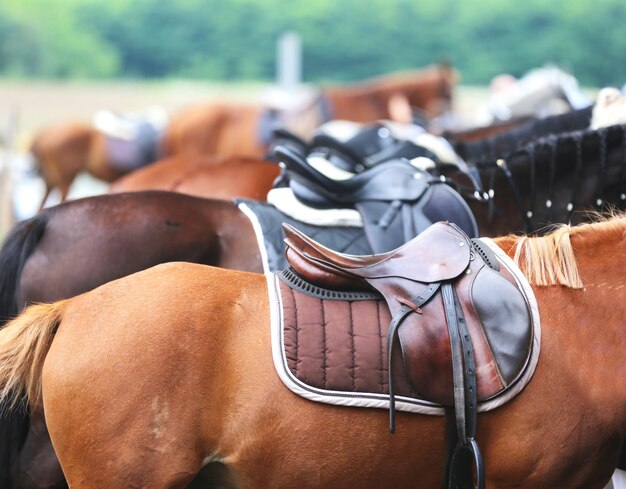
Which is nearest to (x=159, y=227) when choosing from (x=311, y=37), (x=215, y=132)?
(x=215, y=132)

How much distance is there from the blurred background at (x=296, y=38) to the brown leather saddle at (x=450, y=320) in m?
18.4

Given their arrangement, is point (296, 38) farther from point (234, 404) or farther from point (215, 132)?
point (234, 404)

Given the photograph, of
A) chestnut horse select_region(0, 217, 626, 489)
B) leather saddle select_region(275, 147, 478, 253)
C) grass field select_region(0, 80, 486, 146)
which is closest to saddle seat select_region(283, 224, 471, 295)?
chestnut horse select_region(0, 217, 626, 489)

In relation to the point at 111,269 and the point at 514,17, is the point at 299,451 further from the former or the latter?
the point at 514,17

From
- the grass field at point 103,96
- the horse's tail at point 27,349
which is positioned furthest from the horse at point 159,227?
the grass field at point 103,96

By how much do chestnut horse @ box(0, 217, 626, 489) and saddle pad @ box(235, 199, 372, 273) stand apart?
0.88 metres

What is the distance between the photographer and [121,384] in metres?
2.16

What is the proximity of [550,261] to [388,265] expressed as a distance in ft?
1.73

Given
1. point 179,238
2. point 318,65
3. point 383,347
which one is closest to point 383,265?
point 383,347

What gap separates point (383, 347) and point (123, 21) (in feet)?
69.2

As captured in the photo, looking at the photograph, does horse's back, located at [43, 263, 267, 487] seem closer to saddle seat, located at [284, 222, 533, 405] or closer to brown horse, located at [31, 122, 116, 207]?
saddle seat, located at [284, 222, 533, 405]

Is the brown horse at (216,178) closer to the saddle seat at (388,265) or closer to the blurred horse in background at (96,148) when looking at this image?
the saddle seat at (388,265)

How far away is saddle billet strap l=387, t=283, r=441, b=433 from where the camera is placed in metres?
2.24

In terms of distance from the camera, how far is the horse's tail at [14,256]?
10.1 feet
